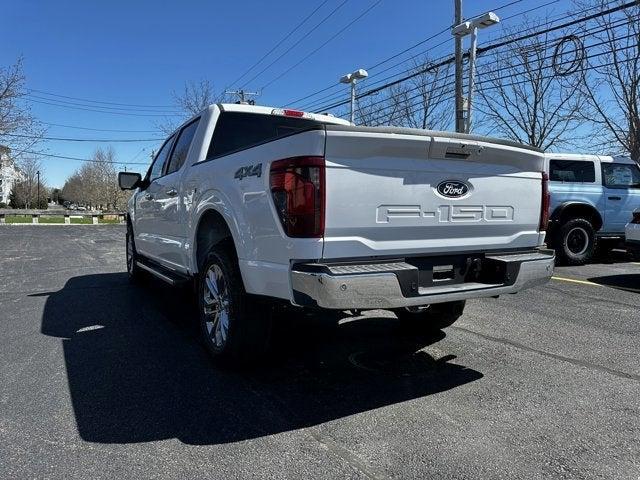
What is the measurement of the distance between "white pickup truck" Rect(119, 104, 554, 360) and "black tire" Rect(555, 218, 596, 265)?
6.64 metres

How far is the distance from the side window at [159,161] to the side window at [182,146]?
0.32 metres

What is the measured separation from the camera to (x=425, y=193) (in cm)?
331

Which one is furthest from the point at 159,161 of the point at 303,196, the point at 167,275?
the point at 303,196

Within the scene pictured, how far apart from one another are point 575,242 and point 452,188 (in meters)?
8.19

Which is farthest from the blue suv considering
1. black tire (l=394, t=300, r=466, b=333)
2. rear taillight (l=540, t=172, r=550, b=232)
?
rear taillight (l=540, t=172, r=550, b=232)

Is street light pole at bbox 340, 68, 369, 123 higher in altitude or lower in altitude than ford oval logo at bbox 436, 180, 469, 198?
higher

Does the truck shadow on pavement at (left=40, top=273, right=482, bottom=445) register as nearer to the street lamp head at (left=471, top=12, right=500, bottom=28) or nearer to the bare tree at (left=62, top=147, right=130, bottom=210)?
the street lamp head at (left=471, top=12, right=500, bottom=28)

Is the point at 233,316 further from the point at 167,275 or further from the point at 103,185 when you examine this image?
the point at 103,185

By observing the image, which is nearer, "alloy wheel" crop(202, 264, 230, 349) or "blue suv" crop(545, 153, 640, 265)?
"alloy wheel" crop(202, 264, 230, 349)

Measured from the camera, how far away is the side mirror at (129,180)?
6.70m

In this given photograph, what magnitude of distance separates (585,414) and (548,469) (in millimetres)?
828

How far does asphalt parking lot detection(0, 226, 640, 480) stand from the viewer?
2645mm

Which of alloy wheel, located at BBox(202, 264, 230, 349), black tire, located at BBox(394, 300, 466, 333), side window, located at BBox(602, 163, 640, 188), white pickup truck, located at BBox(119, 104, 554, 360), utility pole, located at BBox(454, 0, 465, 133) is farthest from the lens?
utility pole, located at BBox(454, 0, 465, 133)

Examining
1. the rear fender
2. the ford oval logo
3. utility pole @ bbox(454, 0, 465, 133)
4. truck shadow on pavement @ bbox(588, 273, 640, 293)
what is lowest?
truck shadow on pavement @ bbox(588, 273, 640, 293)
